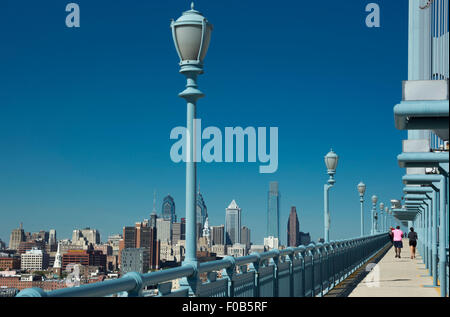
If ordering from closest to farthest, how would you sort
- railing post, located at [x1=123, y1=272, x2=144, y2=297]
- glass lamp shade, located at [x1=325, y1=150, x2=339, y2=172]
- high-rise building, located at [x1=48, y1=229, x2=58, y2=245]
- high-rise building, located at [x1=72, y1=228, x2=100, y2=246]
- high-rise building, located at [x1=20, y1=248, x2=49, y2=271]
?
railing post, located at [x1=123, y1=272, x2=144, y2=297], glass lamp shade, located at [x1=325, y1=150, x2=339, y2=172], high-rise building, located at [x1=20, y1=248, x2=49, y2=271], high-rise building, located at [x1=48, y1=229, x2=58, y2=245], high-rise building, located at [x1=72, y1=228, x2=100, y2=246]

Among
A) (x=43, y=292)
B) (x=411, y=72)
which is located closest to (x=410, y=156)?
(x=43, y=292)

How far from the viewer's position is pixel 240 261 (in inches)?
346

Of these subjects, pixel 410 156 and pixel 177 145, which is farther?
pixel 410 156

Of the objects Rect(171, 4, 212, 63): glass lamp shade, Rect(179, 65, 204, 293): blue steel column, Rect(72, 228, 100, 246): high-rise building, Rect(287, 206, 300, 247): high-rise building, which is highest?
Rect(171, 4, 212, 63): glass lamp shade

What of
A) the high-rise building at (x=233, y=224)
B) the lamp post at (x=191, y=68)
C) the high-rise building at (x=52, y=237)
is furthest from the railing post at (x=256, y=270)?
the high-rise building at (x=52, y=237)

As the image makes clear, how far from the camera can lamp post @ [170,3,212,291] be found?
779 cm

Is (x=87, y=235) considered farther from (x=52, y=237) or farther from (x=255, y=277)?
(x=255, y=277)

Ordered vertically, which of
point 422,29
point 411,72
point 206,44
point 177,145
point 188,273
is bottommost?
point 188,273

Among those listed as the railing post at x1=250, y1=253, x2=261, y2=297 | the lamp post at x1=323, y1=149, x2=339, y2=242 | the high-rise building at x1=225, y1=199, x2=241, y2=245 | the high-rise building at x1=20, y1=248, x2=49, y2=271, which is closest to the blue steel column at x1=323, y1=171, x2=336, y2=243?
the lamp post at x1=323, y1=149, x2=339, y2=242

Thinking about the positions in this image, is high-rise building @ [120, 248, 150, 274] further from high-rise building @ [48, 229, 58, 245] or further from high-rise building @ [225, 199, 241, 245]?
high-rise building @ [48, 229, 58, 245]

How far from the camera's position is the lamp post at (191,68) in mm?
7785

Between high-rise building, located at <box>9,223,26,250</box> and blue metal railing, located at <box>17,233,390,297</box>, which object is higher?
blue metal railing, located at <box>17,233,390,297</box>
